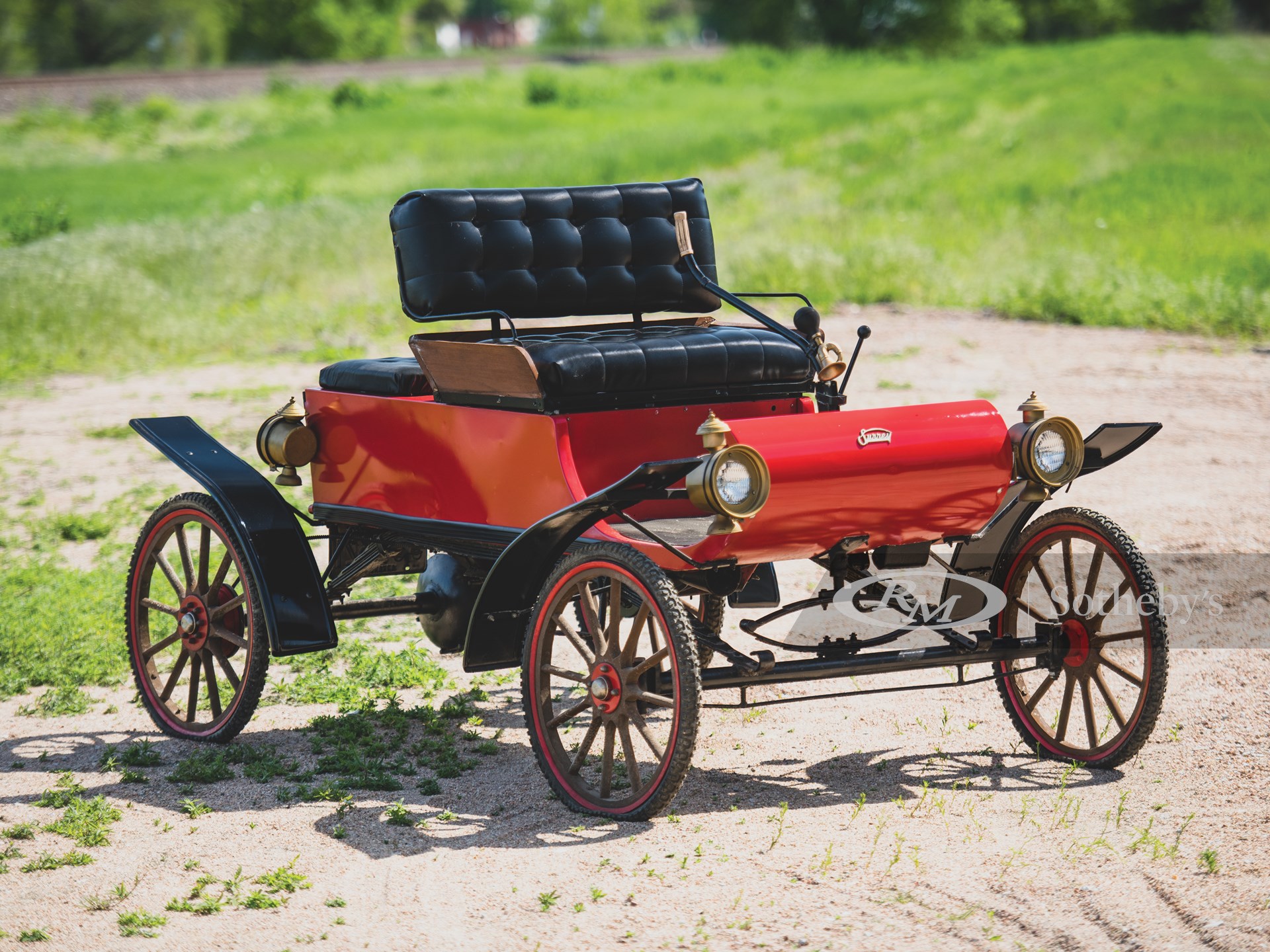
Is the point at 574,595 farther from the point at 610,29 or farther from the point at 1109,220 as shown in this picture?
the point at 610,29

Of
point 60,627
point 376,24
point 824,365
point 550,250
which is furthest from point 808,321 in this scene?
point 376,24

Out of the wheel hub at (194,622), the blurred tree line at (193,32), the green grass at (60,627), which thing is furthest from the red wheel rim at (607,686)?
the blurred tree line at (193,32)

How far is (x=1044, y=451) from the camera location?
4.85m

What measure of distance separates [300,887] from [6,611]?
12.5 feet

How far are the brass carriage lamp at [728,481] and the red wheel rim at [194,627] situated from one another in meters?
2.03

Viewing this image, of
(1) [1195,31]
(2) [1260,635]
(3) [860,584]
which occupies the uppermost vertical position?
(1) [1195,31]

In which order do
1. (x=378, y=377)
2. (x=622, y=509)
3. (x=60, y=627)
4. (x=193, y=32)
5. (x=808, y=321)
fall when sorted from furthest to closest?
(x=193, y=32), (x=60, y=627), (x=378, y=377), (x=808, y=321), (x=622, y=509)

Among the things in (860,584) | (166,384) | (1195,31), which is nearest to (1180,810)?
(860,584)

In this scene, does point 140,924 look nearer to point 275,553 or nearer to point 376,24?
point 275,553

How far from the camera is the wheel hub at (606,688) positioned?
15.1 feet

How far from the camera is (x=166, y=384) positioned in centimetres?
1420

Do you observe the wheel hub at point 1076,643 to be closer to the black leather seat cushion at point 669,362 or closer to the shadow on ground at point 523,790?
the shadow on ground at point 523,790

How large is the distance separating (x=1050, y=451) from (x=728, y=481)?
46.5 inches

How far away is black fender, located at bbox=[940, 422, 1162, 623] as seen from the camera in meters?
5.05
